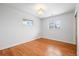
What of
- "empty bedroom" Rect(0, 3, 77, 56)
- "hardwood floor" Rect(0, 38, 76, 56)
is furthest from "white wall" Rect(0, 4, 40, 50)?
"hardwood floor" Rect(0, 38, 76, 56)

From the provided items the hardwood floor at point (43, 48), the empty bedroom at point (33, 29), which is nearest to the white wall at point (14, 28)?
the empty bedroom at point (33, 29)

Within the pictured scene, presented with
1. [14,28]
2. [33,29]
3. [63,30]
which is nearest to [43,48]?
[33,29]

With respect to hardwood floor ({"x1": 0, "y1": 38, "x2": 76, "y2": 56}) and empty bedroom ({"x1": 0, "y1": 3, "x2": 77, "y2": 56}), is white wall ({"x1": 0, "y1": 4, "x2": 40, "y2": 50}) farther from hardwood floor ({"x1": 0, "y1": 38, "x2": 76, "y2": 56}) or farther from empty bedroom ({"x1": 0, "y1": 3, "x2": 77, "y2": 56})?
hardwood floor ({"x1": 0, "y1": 38, "x2": 76, "y2": 56})

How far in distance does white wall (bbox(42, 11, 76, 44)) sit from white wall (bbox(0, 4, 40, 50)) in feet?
0.73

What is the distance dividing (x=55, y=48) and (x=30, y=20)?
3.10 ft

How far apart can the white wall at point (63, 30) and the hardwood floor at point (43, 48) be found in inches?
5.4

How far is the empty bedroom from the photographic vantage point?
1.48m

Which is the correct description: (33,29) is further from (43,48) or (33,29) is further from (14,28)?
(43,48)

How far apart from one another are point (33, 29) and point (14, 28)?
45cm

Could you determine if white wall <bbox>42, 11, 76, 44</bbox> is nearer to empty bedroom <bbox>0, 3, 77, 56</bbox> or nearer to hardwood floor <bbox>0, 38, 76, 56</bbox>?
empty bedroom <bbox>0, 3, 77, 56</bbox>

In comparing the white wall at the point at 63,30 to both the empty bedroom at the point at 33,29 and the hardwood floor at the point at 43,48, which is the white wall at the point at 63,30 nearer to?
the empty bedroom at the point at 33,29

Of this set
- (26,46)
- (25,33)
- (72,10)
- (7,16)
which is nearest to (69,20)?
(72,10)

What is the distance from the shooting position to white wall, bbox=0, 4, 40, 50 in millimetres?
1517

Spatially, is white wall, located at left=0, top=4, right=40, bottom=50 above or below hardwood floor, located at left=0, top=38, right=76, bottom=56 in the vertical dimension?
above
